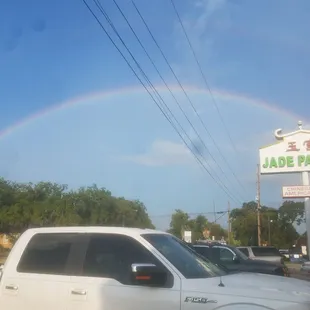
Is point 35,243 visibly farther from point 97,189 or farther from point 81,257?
point 97,189

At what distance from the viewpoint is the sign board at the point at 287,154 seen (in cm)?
3116

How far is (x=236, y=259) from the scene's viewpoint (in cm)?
1376

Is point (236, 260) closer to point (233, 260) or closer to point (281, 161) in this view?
point (233, 260)

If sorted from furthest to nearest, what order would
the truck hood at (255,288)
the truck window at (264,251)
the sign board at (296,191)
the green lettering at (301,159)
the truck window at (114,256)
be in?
the green lettering at (301,159) < the sign board at (296,191) < the truck window at (264,251) < the truck window at (114,256) < the truck hood at (255,288)

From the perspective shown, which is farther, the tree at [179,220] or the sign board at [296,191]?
the tree at [179,220]

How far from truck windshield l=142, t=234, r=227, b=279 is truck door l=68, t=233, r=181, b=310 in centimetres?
16

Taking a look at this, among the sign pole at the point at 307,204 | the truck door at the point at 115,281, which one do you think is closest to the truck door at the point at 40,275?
the truck door at the point at 115,281

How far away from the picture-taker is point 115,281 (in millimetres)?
5523

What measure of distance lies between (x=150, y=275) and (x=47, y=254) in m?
1.71

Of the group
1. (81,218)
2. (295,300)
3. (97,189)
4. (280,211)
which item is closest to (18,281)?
(295,300)

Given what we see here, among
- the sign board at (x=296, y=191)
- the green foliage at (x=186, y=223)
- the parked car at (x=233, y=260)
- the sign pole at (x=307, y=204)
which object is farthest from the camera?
the green foliage at (x=186, y=223)

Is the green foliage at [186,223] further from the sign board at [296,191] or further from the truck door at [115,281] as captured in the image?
the truck door at [115,281]

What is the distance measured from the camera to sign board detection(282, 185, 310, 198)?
2902 centimetres

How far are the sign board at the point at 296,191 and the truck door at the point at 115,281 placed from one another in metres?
24.7
